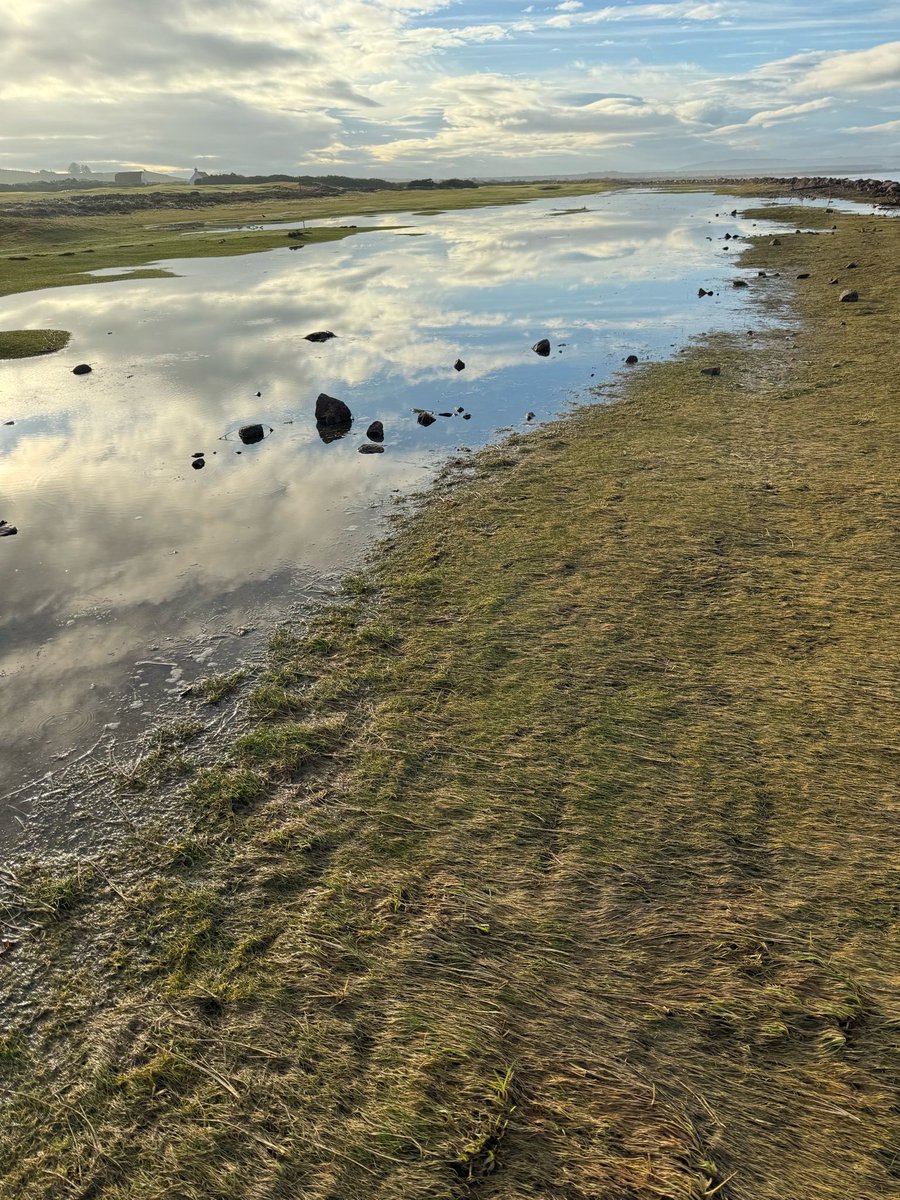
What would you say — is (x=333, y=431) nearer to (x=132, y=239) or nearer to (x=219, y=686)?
(x=219, y=686)

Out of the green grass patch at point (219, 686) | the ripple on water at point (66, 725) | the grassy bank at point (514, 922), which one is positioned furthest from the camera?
the green grass patch at point (219, 686)

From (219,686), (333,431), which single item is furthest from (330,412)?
(219,686)

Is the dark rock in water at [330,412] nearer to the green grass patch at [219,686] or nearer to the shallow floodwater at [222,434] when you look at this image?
the shallow floodwater at [222,434]

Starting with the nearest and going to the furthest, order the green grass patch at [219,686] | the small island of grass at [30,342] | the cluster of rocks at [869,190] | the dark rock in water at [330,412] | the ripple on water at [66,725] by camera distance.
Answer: the ripple on water at [66,725], the green grass patch at [219,686], the dark rock in water at [330,412], the small island of grass at [30,342], the cluster of rocks at [869,190]

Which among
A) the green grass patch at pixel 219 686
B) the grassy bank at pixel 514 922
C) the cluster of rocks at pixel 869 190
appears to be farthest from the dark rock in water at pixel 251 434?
the cluster of rocks at pixel 869 190

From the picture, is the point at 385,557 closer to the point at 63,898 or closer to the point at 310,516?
the point at 310,516
